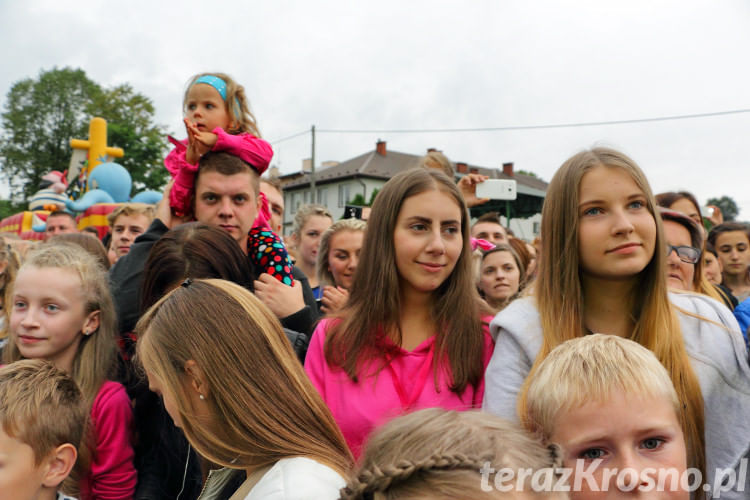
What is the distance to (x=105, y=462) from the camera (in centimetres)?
242

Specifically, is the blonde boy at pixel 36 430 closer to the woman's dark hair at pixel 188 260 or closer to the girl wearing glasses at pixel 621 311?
the woman's dark hair at pixel 188 260

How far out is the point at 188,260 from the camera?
2.60 m

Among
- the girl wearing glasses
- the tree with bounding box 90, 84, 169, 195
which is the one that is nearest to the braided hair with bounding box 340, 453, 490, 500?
the girl wearing glasses

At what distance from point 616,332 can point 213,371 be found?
1.41m

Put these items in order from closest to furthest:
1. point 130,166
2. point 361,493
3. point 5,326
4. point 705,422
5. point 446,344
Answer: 1. point 361,493
2. point 705,422
3. point 446,344
4. point 5,326
5. point 130,166

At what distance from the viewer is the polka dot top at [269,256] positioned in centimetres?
324

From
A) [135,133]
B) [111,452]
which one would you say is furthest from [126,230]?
[135,133]

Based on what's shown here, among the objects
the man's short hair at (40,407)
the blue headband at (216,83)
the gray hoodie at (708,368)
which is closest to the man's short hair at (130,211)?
the blue headband at (216,83)

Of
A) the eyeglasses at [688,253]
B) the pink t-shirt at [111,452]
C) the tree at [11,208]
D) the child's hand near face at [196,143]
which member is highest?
the tree at [11,208]

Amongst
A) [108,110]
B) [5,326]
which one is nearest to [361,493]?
[5,326]

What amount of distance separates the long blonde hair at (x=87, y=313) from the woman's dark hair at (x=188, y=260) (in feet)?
0.95

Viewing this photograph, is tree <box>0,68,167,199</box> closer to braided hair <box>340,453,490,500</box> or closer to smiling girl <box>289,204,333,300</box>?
smiling girl <box>289,204,333,300</box>

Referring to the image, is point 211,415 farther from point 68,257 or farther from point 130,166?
point 130,166

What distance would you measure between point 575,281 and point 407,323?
2.46ft
